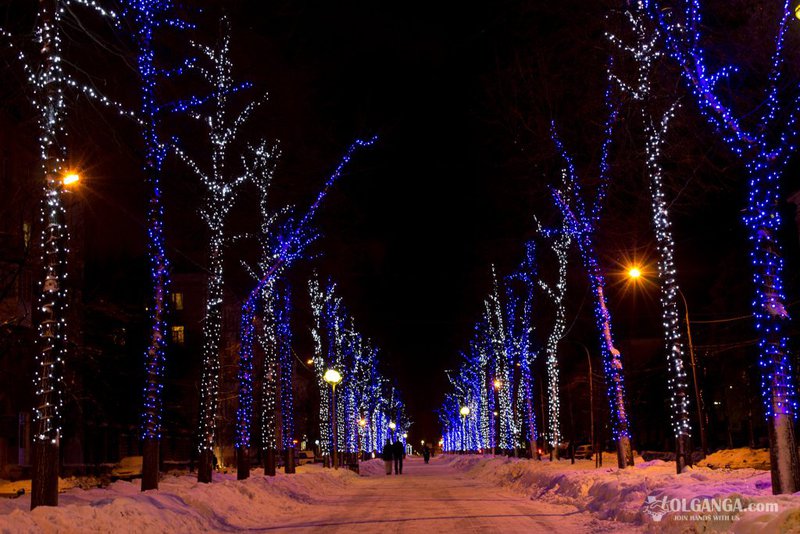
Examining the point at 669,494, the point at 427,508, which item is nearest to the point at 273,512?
the point at 427,508

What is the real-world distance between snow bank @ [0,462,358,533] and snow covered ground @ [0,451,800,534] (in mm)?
24

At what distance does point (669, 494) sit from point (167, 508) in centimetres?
832

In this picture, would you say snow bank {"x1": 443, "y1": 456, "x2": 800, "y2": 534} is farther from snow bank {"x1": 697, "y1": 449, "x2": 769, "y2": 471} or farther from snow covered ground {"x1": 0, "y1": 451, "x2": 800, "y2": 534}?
snow bank {"x1": 697, "y1": 449, "x2": 769, "y2": 471}

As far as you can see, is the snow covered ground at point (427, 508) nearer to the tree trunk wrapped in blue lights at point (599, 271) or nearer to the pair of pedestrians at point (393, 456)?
the tree trunk wrapped in blue lights at point (599, 271)

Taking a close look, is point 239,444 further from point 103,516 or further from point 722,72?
point 722,72

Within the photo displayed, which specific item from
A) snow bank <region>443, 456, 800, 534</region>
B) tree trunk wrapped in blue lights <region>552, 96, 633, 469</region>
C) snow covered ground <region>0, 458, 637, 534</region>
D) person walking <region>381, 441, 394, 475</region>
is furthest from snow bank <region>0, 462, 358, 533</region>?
person walking <region>381, 441, 394, 475</region>

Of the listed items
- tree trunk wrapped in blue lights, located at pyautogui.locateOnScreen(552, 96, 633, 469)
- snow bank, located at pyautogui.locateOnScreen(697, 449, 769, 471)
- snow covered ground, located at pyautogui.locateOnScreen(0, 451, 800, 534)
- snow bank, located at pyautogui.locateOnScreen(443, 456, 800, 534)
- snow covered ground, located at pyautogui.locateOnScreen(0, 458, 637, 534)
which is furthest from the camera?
snow bank, located at pyautogui.locateOnScreen(697, 449, 769, 471)

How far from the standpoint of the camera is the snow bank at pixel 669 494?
9.05 meters

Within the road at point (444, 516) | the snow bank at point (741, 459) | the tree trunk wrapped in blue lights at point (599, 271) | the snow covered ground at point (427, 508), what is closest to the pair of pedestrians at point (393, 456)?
the snow bank at point (741, 459)

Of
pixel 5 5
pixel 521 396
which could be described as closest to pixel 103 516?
pixel 5 5

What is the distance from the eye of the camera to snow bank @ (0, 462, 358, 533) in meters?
10.6

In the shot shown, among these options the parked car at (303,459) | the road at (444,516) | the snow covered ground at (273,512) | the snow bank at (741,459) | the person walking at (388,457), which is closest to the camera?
the snow covered ground at (273,512)

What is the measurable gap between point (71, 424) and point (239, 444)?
14.1 metres

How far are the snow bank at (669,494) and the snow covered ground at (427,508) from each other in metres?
0.02
